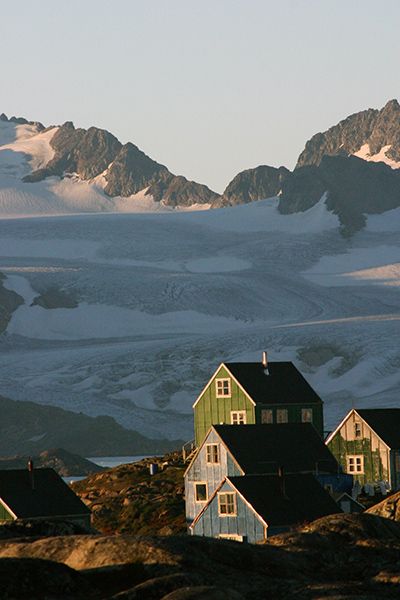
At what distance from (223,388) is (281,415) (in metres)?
2.16

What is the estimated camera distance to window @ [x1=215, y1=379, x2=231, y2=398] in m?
55.2

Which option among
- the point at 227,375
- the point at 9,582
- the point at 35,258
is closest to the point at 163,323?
the point at 35,258

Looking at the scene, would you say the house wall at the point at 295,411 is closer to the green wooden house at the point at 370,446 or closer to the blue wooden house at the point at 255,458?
the green wooden house at the point at 370,446

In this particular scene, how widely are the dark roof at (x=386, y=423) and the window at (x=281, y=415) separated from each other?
4065 mm

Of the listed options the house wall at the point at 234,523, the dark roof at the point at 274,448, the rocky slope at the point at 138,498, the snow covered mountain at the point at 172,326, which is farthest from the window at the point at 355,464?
the snow covered mountain at the point at 172,326

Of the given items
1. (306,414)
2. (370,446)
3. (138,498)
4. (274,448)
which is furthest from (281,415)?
(274,448)

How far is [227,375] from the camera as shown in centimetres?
5512

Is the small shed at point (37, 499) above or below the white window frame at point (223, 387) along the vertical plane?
below

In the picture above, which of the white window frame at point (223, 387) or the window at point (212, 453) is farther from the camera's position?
the white window frame at point (223, 387)

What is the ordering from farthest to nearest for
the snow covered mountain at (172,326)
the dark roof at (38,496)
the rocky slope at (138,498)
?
the snow covered mountain at (172,326) < the rocky slope at (138,498) < the dark roof at (38,496)

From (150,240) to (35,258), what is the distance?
1453 cm

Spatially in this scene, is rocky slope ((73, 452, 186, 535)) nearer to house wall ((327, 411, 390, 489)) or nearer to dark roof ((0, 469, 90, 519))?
dark roof ((0, 469, 90, 519))

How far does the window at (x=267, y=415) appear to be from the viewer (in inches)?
2120

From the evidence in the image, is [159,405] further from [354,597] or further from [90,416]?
[354,597]
